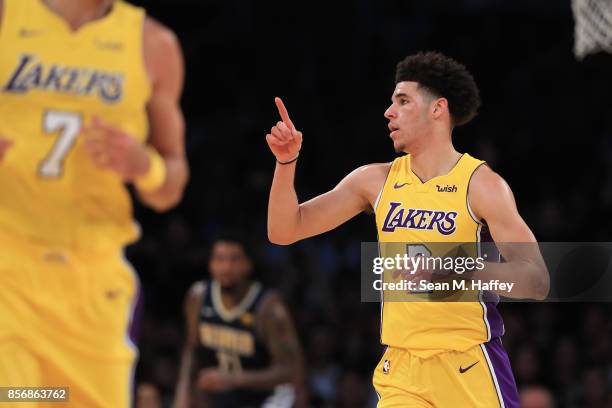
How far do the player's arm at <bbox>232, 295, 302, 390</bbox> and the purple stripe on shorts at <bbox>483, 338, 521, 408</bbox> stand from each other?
294 cm

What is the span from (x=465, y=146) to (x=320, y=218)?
627 cm

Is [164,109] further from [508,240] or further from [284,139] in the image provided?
[508,240]

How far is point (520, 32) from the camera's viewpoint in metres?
11.2

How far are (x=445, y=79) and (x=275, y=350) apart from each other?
3.12 metres

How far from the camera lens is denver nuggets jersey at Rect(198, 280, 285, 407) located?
6.86 metres

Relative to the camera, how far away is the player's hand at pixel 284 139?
3.95 m

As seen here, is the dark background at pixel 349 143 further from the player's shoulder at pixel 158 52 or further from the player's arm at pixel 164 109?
the player's shoulder at pixel 158 52

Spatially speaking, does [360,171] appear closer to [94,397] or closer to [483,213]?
[483,213]

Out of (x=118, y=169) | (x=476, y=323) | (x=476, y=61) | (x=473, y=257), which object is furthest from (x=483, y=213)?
(x=476, y=61)

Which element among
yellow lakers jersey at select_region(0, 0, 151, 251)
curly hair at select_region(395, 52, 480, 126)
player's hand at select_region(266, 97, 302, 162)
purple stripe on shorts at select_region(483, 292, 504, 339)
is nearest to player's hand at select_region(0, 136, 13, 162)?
yellow lakers jersey at select_region(0, 0, 151, 251)

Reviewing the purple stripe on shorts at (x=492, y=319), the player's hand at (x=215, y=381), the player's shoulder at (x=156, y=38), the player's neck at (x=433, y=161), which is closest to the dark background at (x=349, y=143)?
the player's hand at (x=215, y=381)

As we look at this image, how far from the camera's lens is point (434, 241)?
12.8 ft

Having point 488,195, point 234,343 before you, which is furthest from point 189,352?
point 488,195

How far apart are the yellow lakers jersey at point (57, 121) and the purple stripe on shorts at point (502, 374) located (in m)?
1.47
